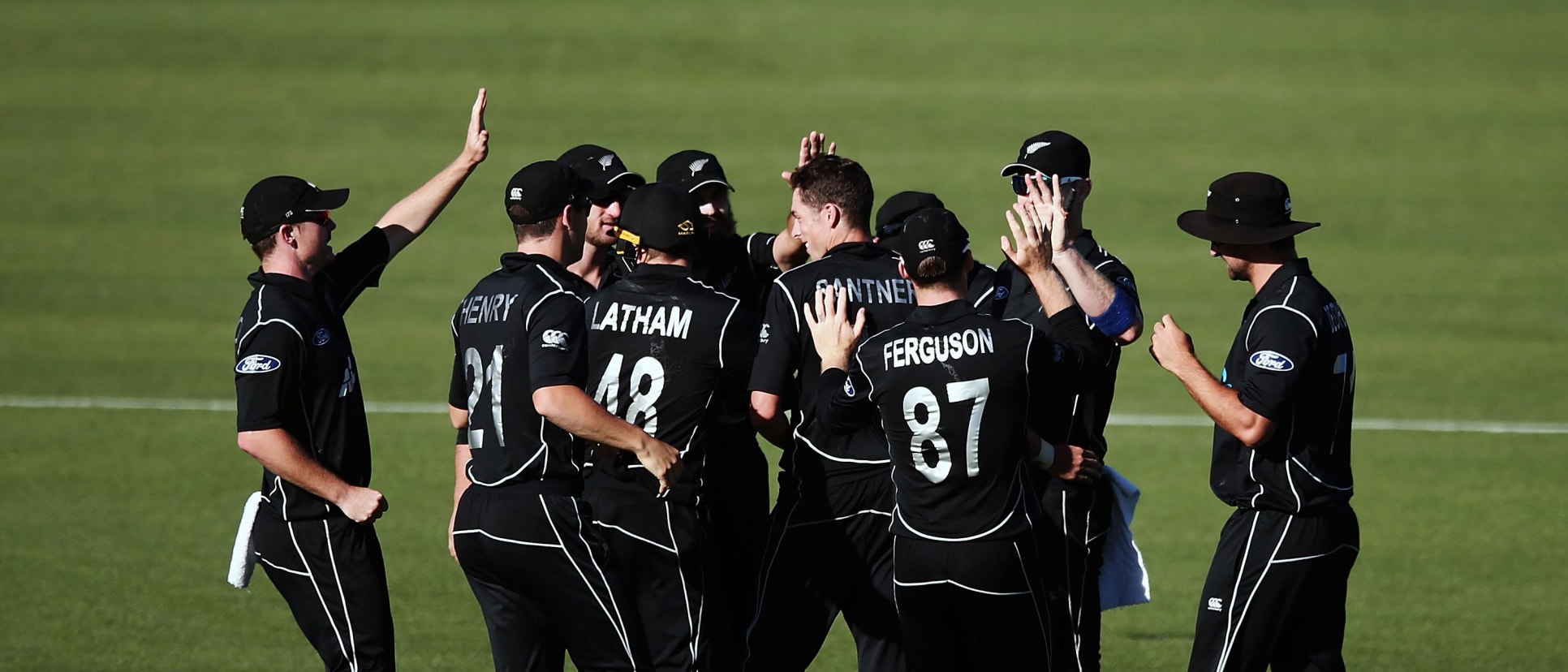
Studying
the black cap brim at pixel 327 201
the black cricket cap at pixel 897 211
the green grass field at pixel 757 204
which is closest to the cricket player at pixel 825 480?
the black cricket cap at pixel 897 211

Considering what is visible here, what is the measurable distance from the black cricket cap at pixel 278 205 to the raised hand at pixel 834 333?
7.01 ft

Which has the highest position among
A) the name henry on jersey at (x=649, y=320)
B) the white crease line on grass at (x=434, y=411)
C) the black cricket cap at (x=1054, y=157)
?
the black cricket cap at (x=1054, y=157)

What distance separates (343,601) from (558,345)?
4.74 ft

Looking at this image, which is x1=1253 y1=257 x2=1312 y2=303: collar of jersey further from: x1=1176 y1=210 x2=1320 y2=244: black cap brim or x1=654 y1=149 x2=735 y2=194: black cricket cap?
x1=654 y1=149 x2=735 y2=194: black cricket cap

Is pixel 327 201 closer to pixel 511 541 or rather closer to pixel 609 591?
pixel 511 541

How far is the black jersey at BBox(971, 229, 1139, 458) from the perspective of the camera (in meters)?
7.35

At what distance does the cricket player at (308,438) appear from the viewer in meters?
6.89

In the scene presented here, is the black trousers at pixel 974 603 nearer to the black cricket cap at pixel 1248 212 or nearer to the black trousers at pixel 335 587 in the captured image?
the black cricket cap at pixel 1248 212

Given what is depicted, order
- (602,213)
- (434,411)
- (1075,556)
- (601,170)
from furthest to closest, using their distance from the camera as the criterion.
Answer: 1. (434,411)
2. (601,170)
3. (602,213)
4. (1075,556)

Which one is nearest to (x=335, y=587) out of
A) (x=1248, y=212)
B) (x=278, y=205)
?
(x=278, y=205)

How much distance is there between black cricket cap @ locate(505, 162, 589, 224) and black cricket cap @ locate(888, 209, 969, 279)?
1.51m

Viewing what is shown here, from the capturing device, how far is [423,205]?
818 cm

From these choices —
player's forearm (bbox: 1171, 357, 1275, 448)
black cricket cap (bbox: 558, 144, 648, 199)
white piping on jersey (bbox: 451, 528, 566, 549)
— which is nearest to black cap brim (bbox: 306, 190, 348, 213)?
black cricket cap (bbox: 558, 144, 648, 199)

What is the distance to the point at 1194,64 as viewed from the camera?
27359 mm
